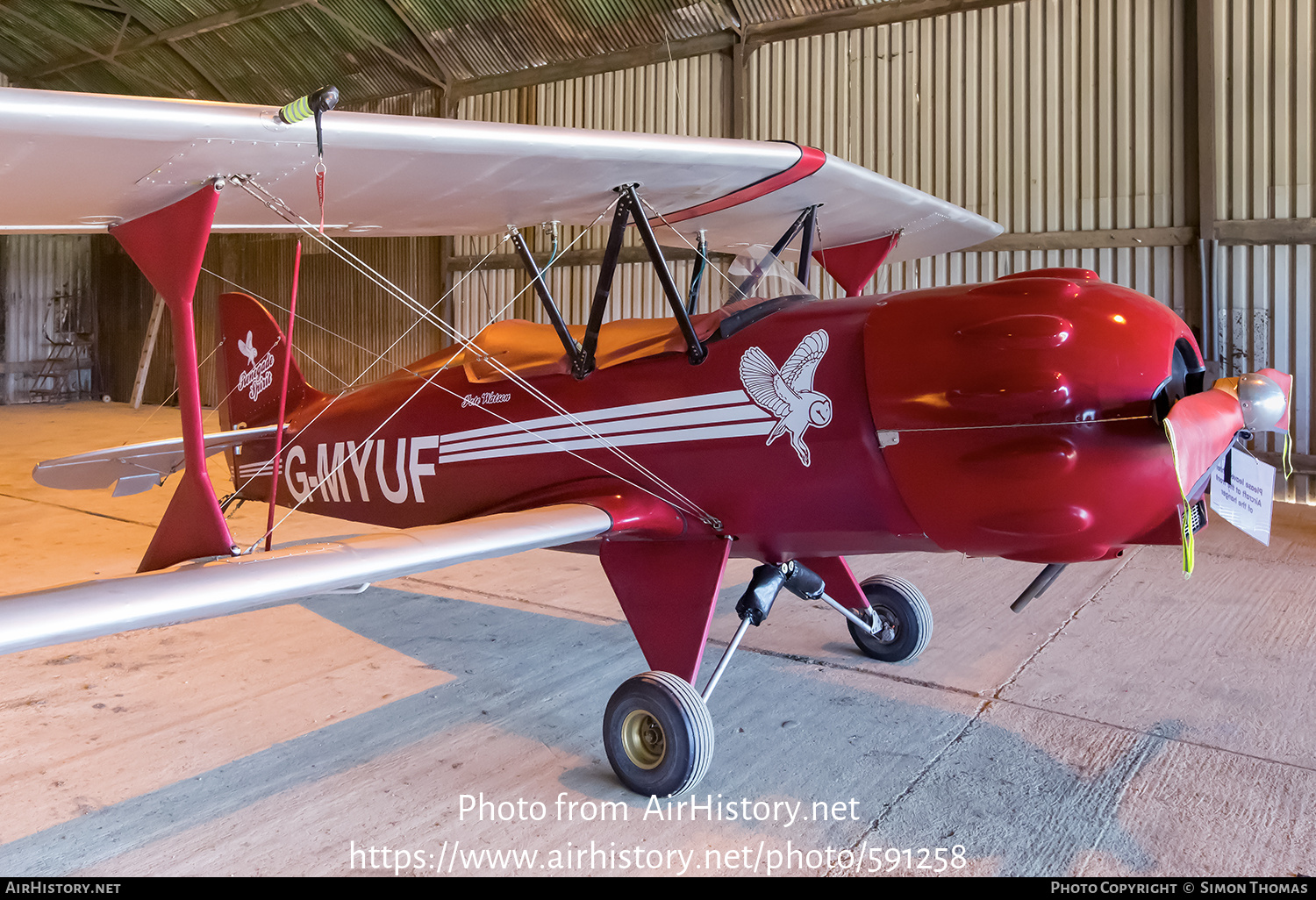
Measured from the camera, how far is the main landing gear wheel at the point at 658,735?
2.71 meters

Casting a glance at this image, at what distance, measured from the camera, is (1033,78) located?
8.87m

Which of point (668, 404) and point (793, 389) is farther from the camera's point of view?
point (668, 404)

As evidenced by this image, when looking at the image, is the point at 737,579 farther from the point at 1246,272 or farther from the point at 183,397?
the point at 1246,272

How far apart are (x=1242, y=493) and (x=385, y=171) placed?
291cm

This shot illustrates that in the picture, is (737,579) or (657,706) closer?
(657,706)

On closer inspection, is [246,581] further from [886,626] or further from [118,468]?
[118,468]

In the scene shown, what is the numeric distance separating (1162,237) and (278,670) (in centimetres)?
846

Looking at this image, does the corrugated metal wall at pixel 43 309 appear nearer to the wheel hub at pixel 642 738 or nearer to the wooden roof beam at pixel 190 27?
the wooden roof beam at pixel 190 27

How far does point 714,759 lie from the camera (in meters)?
3.00

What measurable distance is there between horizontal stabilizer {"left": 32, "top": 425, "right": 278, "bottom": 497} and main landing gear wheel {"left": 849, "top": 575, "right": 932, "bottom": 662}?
353 centimetres

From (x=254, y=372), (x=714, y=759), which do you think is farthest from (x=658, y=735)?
(x=254, y=372)

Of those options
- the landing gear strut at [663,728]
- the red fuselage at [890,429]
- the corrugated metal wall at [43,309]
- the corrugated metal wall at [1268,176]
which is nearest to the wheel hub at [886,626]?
the landing gear strut at [663,728]

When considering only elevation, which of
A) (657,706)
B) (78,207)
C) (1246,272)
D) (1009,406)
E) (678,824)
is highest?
(1246,272)

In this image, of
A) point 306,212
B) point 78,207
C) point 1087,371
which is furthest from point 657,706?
point 78,207
